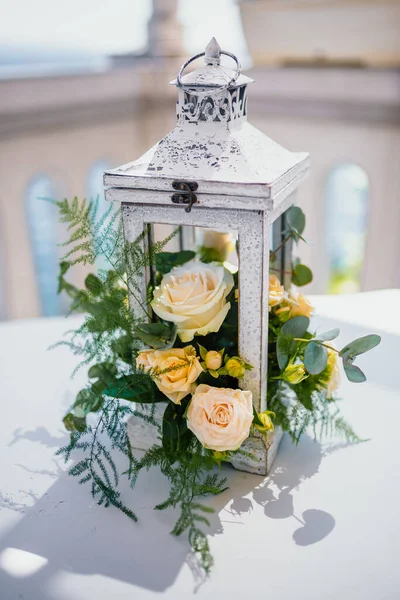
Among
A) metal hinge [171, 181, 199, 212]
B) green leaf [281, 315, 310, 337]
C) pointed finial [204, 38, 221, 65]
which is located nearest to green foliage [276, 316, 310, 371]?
green leaf [281, 315, 310, 337]

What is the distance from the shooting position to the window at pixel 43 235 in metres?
2.49

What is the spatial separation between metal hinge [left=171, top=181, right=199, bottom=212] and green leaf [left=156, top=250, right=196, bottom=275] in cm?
17

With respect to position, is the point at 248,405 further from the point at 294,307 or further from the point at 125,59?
the point at 125,59

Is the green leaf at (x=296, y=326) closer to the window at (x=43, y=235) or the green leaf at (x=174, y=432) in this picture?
the green leaf at (x=174, y=432)

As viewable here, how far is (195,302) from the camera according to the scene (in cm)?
75

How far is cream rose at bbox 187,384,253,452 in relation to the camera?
715 mm

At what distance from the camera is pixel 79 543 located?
0.70 metres

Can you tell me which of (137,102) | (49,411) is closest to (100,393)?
(49,411)

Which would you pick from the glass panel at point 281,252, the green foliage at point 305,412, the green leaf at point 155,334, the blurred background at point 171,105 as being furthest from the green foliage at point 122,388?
the blurred background at point 171,105

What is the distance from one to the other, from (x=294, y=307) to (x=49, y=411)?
17.4 inches

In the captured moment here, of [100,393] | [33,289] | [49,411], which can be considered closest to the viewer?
[100,393]

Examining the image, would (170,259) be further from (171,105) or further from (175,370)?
(171,105)

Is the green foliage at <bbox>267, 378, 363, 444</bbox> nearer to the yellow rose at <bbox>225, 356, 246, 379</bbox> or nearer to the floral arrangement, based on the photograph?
the floral arrangement

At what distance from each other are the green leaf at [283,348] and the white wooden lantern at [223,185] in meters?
0.02
